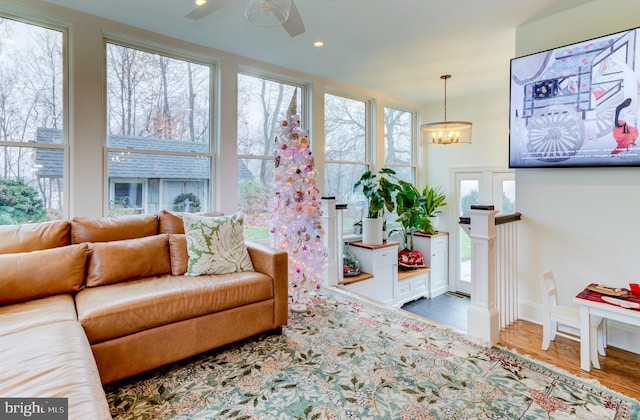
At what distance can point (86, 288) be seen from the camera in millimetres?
2260

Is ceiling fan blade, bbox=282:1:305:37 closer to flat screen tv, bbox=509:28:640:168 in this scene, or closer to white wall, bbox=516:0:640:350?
flat screen tv, bbox=509:28:640:168

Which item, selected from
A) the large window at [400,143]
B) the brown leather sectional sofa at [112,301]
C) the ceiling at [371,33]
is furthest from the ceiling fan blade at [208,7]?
the large window at [400,143]

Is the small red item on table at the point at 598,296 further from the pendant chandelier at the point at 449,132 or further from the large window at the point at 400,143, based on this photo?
the large window at the point at 400,143

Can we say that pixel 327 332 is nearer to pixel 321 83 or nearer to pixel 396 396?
pixel 396 396

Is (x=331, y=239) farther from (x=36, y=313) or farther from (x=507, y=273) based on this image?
(x=36, y=313)

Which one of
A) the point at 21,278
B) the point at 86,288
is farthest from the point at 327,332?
the point at 21,278

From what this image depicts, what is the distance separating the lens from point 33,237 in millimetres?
2287

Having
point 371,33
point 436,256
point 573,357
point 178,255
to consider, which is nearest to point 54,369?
point 178,255

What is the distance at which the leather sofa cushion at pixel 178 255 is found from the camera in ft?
8.47

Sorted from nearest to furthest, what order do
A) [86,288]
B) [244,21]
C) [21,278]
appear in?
1. [21,278]
2. [86,288]
3. [244,21]

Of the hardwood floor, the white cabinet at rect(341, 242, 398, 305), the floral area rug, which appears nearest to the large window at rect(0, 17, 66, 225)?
the floral area rug

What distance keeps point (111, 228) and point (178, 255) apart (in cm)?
57

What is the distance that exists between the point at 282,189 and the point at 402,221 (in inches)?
111

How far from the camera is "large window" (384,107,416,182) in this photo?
553cm
